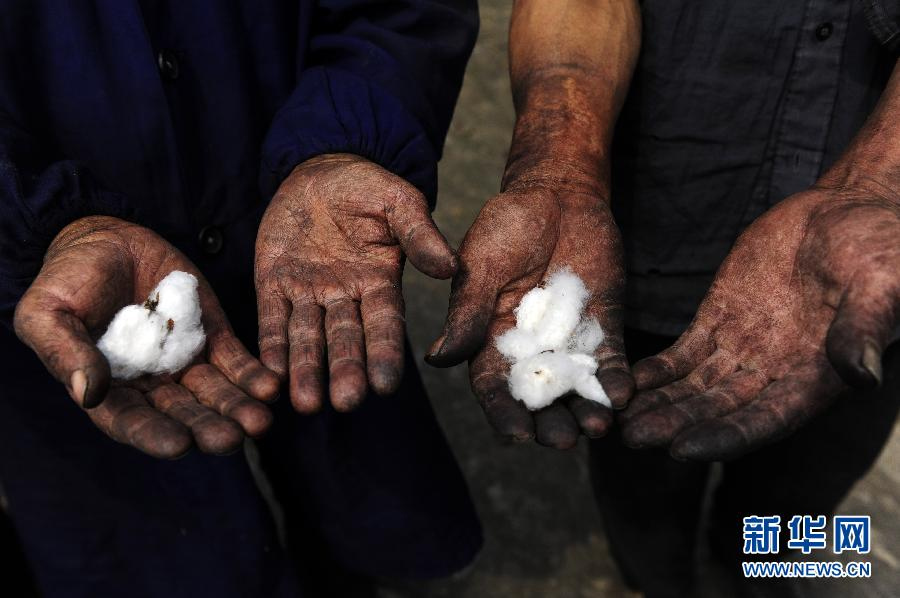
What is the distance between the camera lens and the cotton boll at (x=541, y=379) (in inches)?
56.1

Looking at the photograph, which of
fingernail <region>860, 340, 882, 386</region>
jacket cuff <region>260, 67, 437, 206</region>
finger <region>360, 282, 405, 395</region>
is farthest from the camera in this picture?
jacket cuff <region>260, 67, 437, 206</region>

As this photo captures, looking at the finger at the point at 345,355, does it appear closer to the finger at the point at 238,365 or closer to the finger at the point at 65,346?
the finger at the point at 238,365

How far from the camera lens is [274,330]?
1494 millimetres

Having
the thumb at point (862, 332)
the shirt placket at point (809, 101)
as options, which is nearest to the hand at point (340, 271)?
the thumb at point (862, 332)

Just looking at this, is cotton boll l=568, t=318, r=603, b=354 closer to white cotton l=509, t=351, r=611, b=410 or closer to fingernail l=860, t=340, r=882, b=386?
white cotton l=509, t=351, r=611, b=410

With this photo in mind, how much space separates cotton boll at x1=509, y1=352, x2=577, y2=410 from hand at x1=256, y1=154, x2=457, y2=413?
230 millimetres

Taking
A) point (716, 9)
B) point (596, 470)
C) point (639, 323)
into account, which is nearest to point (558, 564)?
point (596, 470)

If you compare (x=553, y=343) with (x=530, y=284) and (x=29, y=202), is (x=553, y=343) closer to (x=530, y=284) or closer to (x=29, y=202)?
(x=530, y=284)

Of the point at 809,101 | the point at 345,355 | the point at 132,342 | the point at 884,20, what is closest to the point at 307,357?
the point at 345,355

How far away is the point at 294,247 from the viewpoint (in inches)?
62.5

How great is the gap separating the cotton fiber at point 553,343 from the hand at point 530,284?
19mm

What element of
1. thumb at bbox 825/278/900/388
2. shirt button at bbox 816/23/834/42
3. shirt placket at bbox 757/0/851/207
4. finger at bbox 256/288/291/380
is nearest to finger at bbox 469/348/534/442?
finger at bbox 256/288/291/380

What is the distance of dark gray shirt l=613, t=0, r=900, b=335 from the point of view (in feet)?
5.11

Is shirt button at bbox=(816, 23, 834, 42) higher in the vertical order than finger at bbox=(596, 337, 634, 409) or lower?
higher
